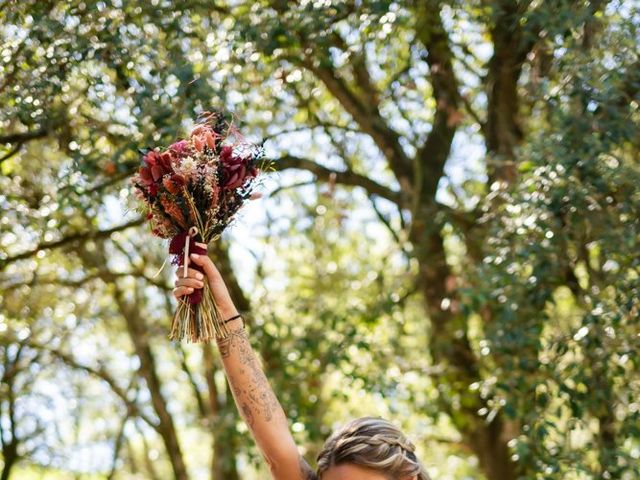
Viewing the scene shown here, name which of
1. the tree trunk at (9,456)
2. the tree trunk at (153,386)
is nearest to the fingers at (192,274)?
the tree trunk at (153,386)

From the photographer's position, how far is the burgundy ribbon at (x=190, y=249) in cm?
329

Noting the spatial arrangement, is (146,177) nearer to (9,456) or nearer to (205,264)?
(205,264)

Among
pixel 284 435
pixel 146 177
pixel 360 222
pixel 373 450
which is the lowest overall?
pixel 373 450

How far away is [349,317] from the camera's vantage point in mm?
7820

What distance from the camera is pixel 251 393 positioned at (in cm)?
332

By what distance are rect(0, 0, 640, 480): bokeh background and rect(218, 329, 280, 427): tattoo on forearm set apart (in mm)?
684

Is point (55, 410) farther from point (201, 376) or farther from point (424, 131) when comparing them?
point (424, 131)

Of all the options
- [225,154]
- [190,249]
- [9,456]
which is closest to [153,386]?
[9,456]

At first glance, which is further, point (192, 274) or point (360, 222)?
point (360, 222)

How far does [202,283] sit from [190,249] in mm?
122

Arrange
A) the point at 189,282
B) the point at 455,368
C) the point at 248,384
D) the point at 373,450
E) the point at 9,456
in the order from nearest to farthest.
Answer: the point at 373,450 → the point at 189,282 → the point at 248,384 → the point at 455,368 → the point at 9,456

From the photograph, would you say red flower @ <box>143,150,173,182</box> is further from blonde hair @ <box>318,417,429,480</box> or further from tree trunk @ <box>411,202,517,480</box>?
tree trunk @ <box>411,202,517,480</box>

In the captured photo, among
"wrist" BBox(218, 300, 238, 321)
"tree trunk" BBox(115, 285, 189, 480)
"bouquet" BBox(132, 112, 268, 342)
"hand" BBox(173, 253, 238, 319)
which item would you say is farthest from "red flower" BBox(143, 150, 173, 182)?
"tree trunk" BBox(115, 285, 189, 480)

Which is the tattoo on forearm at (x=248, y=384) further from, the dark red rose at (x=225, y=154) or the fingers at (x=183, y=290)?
the dark red rose at (x=225, y=154)
